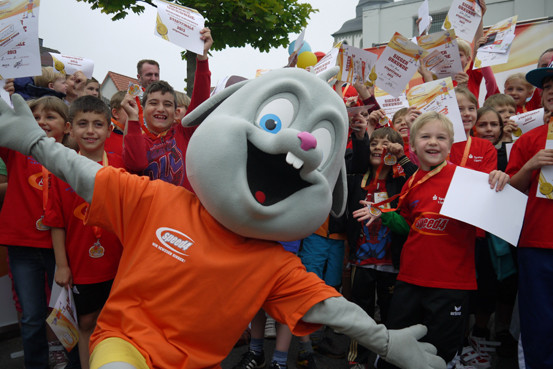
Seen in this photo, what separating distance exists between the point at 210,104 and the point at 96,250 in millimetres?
1292

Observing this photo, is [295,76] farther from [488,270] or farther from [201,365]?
[488,270]

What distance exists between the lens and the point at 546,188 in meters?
2.50

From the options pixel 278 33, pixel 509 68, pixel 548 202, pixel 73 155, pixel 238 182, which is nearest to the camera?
pixel 238 182

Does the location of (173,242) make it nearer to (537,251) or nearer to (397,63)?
(537,251)

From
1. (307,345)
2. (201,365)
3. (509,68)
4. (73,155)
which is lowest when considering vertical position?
(307,345)

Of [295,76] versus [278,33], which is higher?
[278,33]

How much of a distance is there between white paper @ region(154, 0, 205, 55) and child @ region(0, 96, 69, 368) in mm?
1230

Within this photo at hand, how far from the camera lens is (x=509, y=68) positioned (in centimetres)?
805

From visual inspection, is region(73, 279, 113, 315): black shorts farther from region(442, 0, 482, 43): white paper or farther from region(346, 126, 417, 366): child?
region(442, 0, 482, 43): white paper

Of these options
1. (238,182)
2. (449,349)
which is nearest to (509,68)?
(449,349)

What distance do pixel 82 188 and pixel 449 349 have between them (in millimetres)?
2427

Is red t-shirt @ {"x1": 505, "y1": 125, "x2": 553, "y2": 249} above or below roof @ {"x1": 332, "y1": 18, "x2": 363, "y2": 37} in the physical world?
below

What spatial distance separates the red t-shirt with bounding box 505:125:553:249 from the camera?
100 inches

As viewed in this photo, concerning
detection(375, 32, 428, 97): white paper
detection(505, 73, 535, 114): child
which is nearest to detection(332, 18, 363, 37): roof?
detection(505, 73, 535, 114): child
